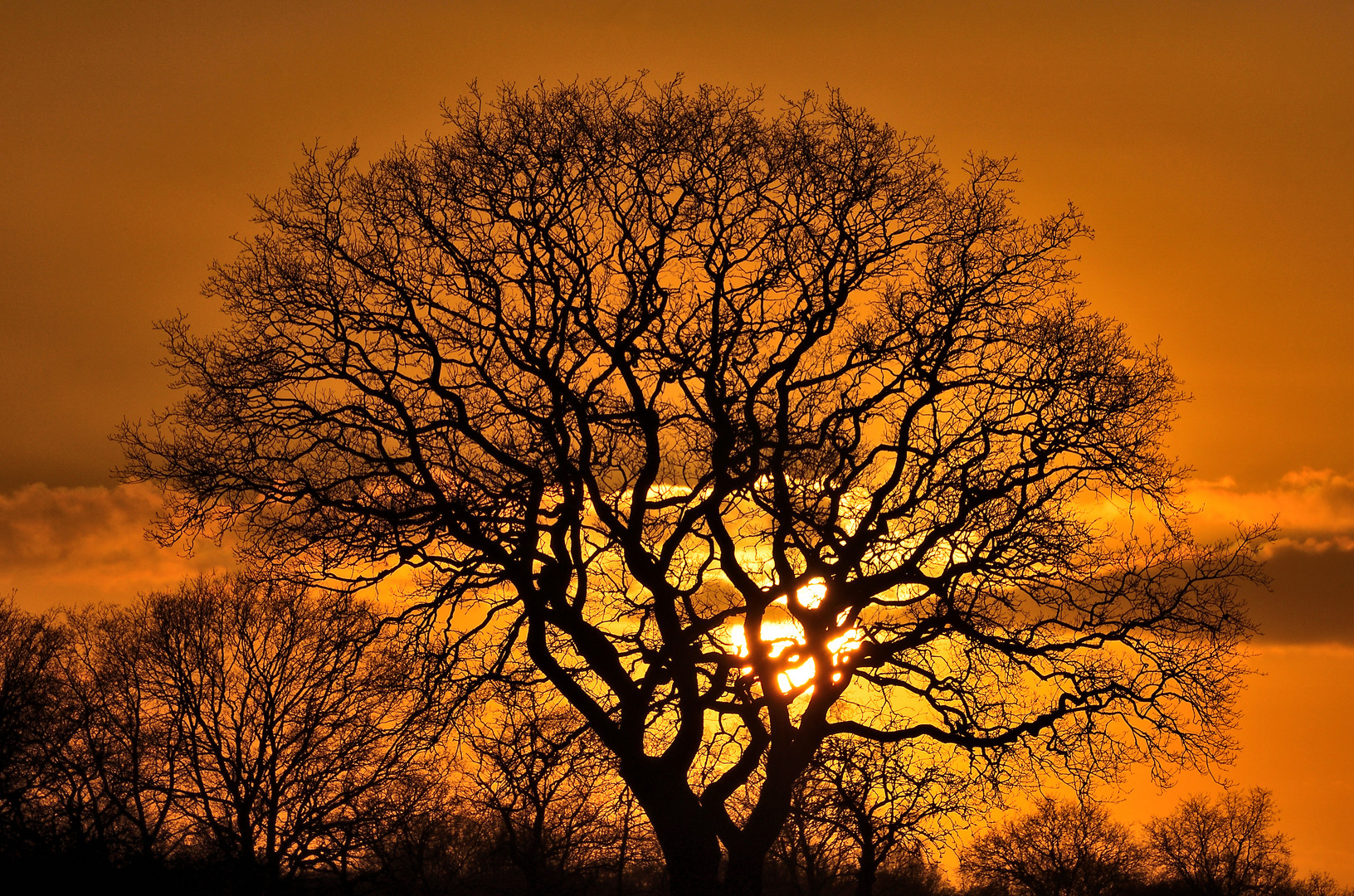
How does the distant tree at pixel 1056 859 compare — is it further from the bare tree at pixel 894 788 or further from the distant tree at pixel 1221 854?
the bare tree at pixel 894 788

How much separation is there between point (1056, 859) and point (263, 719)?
5011 centimetres

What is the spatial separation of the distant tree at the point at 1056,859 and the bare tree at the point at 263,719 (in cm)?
4273

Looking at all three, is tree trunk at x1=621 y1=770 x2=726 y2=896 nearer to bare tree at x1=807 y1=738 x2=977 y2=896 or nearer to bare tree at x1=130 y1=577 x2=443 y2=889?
bare tree at x1=807 y1=738 x2=977 y2=896

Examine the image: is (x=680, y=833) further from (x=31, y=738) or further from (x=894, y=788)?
(x=31, y=738)

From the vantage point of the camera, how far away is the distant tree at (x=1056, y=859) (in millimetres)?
62344

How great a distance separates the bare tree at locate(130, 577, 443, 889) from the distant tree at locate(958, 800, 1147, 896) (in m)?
42.7

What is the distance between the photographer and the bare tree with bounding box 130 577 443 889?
2914 cm

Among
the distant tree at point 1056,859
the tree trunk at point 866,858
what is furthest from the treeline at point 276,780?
the distant tree at point 1056,859

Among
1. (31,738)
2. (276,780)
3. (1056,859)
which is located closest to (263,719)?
(276,780)

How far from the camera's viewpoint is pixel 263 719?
101 feet

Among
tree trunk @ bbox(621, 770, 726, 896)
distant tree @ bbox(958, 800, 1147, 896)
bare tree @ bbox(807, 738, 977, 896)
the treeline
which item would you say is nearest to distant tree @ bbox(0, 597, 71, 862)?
the treeline

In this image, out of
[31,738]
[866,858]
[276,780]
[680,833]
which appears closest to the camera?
[680,833]

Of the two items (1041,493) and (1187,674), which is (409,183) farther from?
(1187,674)

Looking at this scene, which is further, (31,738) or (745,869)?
(31,738)
